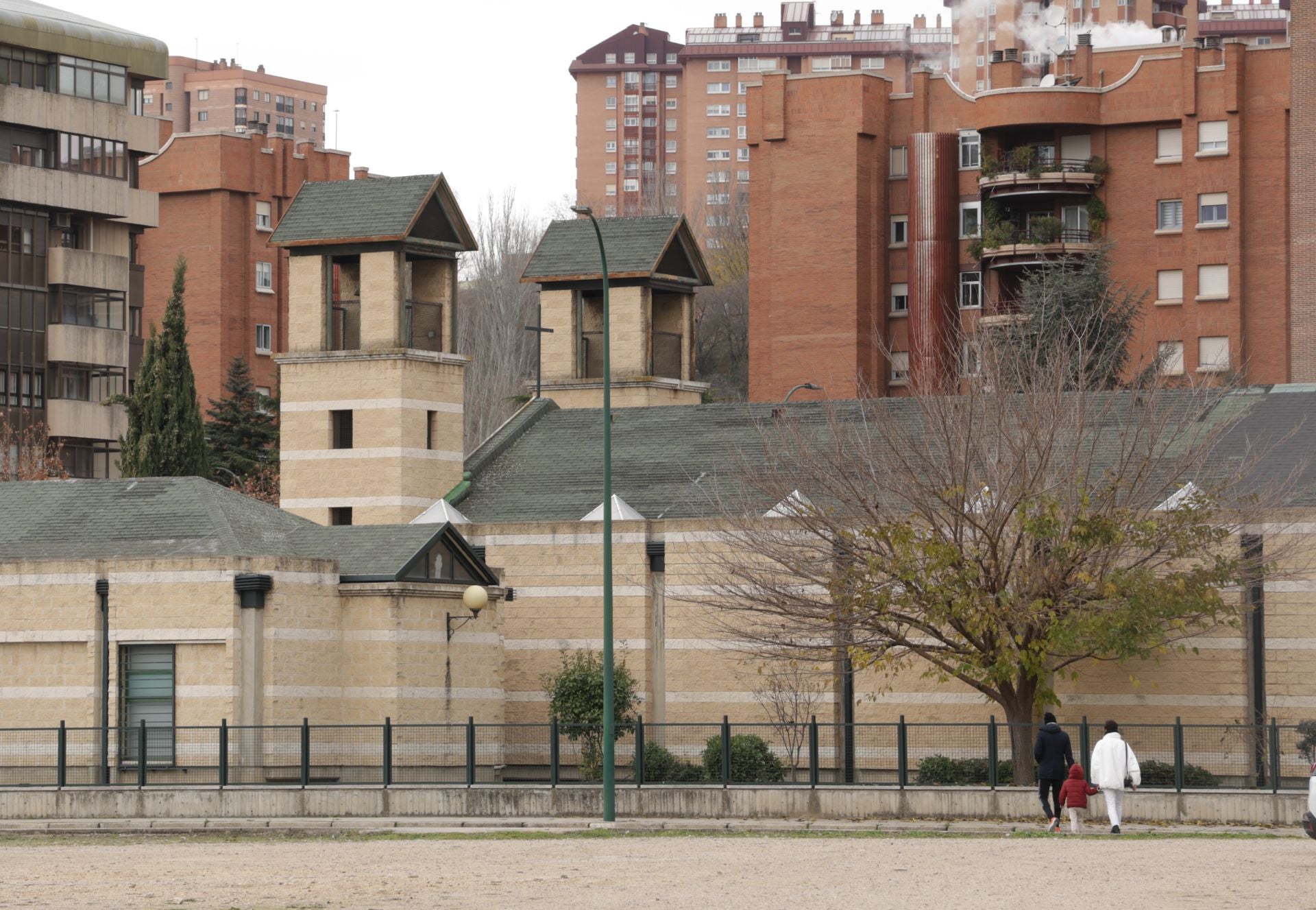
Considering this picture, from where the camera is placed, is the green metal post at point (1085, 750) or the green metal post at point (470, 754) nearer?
the green metal post at point (1085, 750)

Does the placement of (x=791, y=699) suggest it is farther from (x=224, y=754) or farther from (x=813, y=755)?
(x=224, y=754)

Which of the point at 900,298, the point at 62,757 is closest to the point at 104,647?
the point at 62,757

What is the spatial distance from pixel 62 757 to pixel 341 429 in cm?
1387

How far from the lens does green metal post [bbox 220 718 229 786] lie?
37.6 meters

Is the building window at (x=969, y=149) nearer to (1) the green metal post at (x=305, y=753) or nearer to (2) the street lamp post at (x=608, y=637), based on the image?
(2) the street lamp post at (x=608, y=637)

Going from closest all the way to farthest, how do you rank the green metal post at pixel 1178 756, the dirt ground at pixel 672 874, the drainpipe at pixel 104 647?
the dirt ground at pixel 672 874
the green metal post at pixel 1178 756
the drainpipe at pixel 104 647

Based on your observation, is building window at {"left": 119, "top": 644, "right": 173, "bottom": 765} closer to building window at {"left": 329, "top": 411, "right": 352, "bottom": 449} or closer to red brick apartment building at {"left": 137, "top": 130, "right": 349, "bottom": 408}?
building window at {"left": 329, "top": 411, "right": 352, "bottom": 449}

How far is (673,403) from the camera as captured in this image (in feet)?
184

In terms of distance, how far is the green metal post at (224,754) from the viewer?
37.6 meters

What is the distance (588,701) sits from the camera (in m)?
43.8

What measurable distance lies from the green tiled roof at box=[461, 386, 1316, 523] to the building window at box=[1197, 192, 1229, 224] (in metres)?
40.7

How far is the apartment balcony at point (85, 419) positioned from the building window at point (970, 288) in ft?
111

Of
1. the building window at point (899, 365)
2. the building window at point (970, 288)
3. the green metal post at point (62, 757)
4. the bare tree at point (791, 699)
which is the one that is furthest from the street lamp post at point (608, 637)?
the building window at point (899, 365)

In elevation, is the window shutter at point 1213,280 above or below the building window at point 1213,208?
below
